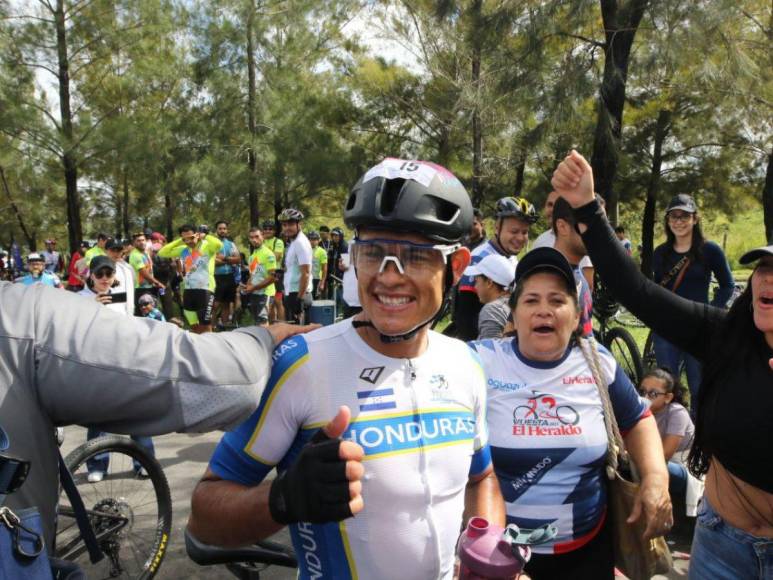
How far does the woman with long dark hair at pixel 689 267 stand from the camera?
4.93 metres

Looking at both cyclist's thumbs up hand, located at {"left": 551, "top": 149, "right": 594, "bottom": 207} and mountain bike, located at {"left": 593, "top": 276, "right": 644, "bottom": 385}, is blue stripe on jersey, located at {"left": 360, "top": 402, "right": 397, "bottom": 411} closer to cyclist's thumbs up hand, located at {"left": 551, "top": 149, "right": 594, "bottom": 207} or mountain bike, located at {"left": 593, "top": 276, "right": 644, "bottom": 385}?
cyclist's thumbs up hand, located at {"left": 551, "top": 149, "right": 594, "bottom": 207}

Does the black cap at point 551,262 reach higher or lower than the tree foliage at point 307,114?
lower

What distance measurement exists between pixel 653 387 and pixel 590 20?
775 centimetres

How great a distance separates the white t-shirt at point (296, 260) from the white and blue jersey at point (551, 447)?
6551mm

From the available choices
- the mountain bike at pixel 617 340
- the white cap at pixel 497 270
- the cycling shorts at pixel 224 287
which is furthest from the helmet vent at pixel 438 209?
the cycling shorts at pixel 224 287

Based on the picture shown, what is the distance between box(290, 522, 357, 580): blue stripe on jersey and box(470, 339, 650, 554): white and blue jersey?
2.85 ft

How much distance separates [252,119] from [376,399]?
1860 cm

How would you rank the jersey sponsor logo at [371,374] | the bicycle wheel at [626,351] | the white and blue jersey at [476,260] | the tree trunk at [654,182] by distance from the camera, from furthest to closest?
the tree trunk at [654,182] → the bicycle wheel at [626,351] → the white and blue jersey at [476,260] → the jersey sponsor logo at [371,374]

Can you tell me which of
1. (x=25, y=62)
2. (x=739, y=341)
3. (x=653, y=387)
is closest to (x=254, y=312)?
(x=653, y=387)

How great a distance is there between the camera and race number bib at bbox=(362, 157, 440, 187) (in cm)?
157

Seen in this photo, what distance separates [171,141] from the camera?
18.5 metres

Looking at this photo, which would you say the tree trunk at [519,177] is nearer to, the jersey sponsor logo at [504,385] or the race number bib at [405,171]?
the jersey sponsor logo at [504,385]

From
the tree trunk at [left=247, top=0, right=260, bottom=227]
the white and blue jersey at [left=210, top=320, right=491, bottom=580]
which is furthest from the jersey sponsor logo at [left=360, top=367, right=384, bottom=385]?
the tree trunk at [left=247, top=0, right=260, bottom=227]

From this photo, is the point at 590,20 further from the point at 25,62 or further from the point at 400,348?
the point at 25,62
